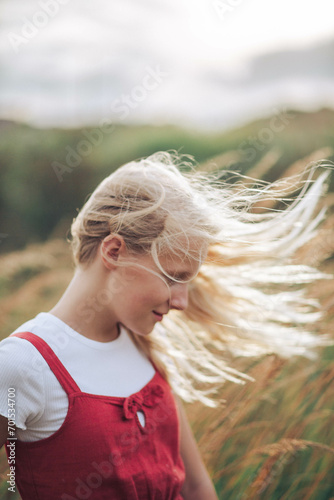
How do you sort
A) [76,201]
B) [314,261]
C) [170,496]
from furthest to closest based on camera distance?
[76,201] → [314,261] → [170,496]

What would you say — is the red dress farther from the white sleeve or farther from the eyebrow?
the eyebrow

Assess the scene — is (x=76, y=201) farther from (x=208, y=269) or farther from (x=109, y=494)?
(x=109, y=494)

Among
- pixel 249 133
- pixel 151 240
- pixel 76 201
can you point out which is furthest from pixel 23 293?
pixel 249 133

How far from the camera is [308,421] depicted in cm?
214

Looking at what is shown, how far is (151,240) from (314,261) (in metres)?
0.94

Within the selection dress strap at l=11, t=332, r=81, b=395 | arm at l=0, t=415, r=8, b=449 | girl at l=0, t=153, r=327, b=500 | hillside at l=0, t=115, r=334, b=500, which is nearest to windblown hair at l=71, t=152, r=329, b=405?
girl at l=0, t=153, r=327, b=500

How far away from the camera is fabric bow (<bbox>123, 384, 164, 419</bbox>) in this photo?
1.35 metres

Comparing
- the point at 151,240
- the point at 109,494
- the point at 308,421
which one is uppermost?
the point at 151,240

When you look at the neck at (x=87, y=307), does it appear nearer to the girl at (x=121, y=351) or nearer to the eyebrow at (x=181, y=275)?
the girl at (x=121, y=351)

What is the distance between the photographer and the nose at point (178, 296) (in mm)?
1393

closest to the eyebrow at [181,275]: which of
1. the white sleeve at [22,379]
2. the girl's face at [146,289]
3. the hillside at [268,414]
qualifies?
the girl's face at [146,289]

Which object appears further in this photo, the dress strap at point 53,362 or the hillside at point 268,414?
the hillside at point 268,414

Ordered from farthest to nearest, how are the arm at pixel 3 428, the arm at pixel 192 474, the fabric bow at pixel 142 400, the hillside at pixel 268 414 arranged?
the hillside at pixel 268 414 < the arm at pixel 192 474 < the fabric bow at pixel 142 400 < the arm at pixel 3 428

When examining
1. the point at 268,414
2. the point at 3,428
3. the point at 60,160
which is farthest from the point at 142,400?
the point at 60,160
